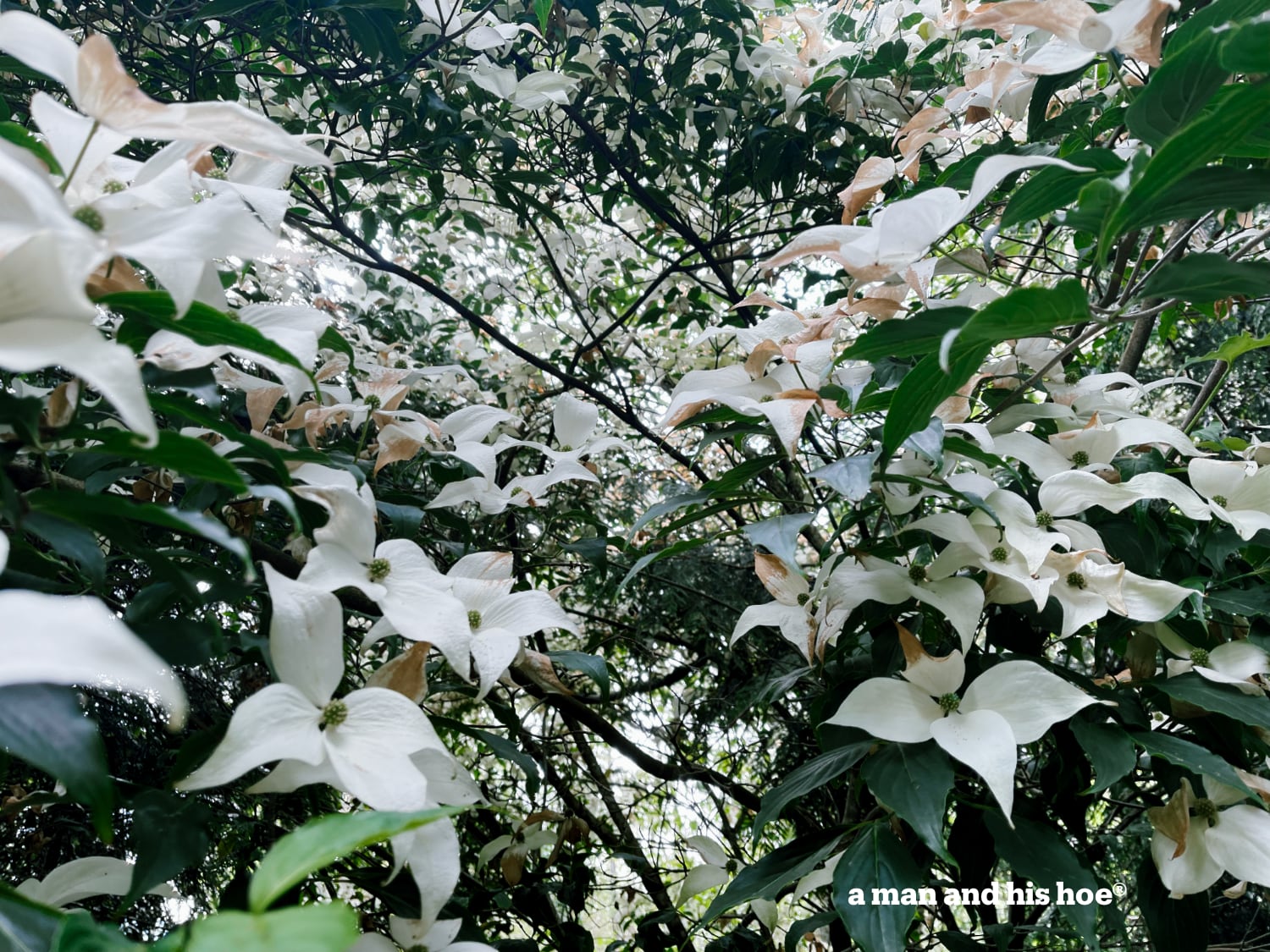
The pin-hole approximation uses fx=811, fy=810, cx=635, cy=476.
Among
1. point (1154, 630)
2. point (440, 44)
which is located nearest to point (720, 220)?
point (440, 44)

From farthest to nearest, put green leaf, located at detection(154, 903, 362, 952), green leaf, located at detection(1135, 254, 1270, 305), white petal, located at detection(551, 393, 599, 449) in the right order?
white petal, located at detection(551, 393, 599, 449) → green leaf, located at detection(1135, 254, 1270, 305) → green leaf, located at detection(154, 903, 362, 952)

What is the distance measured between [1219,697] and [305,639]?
23.3 inches

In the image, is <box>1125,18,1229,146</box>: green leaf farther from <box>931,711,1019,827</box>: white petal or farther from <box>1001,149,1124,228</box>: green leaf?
<box>931,711,1019,827</box>: white petal

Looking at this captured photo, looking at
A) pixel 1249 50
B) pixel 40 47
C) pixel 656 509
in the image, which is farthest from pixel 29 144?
pixel 1249 50

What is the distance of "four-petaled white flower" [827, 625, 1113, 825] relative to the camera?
1.56 feet

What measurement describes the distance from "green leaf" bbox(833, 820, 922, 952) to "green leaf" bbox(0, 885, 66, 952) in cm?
41

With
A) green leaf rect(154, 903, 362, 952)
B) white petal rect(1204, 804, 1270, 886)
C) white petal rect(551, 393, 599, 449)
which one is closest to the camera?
green leaf rect(154, 903, 362, 952)

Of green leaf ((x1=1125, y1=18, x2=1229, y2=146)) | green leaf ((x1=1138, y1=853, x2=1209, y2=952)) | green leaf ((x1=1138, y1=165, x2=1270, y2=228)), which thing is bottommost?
green leaf ((x1=1138, y1=853, x2=1209, y2=952))

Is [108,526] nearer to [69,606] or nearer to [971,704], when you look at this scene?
[69,606]

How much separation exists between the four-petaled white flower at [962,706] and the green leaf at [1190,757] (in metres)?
0.08

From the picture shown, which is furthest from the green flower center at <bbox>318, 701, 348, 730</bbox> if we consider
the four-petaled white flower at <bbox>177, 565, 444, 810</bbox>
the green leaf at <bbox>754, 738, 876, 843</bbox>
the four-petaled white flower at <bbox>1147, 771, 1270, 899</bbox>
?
the four-petaled white flower at <bbox>1147, 771, 1270, 899</bbox>

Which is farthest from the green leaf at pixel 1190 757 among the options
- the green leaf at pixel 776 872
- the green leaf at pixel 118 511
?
the green leaf at pixel 118 511

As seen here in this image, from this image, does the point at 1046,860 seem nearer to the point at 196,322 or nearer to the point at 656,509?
the point at 656,509

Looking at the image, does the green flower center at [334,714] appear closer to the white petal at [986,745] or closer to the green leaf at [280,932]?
the green leaf at [280,932]
